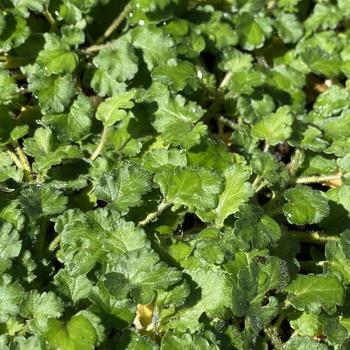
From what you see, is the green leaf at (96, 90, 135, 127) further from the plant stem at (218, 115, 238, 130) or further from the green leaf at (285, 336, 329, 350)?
the green leaf at (285, 336, 329, 350)

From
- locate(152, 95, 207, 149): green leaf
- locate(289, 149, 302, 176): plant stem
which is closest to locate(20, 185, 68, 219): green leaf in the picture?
locate(152, 95, 207, 149): green leaf

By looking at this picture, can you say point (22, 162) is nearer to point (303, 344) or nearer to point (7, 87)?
point (7, 87)

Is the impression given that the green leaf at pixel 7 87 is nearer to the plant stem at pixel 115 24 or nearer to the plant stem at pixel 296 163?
the plant stem at pixel 115 24

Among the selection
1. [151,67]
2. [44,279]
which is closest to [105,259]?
[44,279]

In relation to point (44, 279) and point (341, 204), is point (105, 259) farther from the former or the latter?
point (341, 204)

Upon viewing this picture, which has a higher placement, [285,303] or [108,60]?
[108,60]

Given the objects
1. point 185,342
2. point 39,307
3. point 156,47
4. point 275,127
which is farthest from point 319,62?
point 39,307

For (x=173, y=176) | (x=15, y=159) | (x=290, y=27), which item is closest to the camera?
(x=173, y=176)
